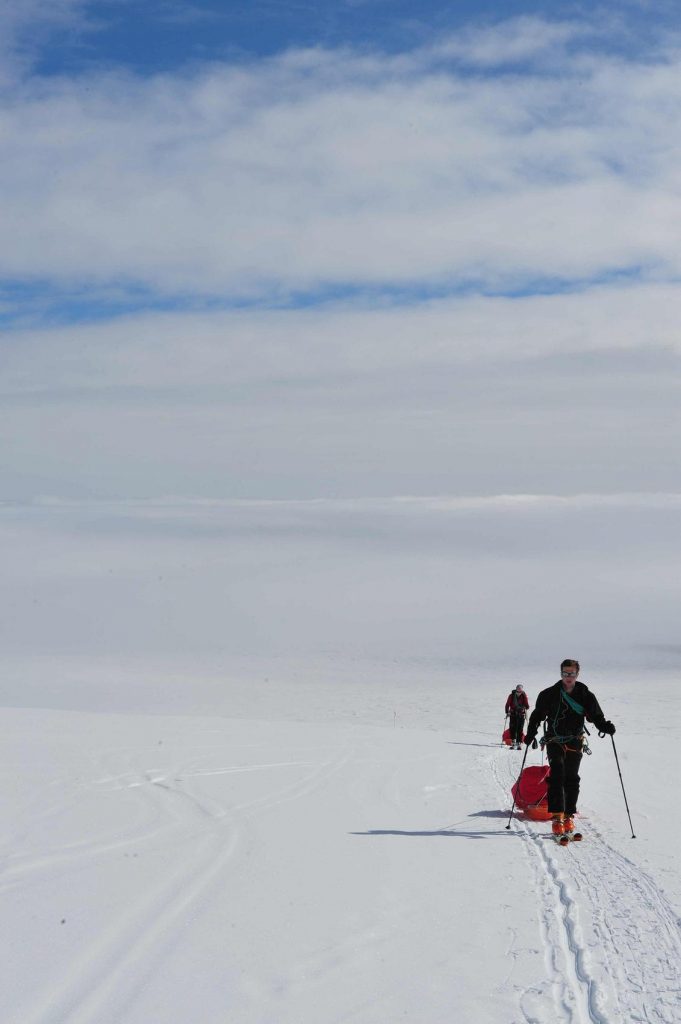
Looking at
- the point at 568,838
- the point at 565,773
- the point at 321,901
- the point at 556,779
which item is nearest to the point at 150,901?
the point at 321,901

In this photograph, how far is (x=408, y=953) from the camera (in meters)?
5.96

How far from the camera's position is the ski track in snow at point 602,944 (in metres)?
5.09

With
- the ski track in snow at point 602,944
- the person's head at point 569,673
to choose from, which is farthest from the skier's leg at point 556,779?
the ski track in snow at point 602,944

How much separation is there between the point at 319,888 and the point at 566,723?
12.4ft

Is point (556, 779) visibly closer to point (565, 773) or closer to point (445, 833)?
point (565, 773)

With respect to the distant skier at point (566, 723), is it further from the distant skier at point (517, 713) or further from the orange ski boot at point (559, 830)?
the distant skier at point (517, 713)

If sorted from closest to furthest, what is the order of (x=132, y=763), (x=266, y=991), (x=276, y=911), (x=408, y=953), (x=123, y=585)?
(x=266, y=991), (x=408, y=953), (x=276, y=911), (x=132, y=763), (x=123, y=585)

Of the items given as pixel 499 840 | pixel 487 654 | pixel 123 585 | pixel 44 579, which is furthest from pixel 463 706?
pixel 44 579

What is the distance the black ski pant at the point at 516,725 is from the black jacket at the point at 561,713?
454 inches

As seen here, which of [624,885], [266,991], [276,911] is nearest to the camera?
[266,991]

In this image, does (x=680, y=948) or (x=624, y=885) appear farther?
(x=624, y=885)

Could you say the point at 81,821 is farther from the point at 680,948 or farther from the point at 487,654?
the point at 487,654

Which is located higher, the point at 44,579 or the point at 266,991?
the point at 44,579

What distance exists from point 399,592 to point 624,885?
119 meters
